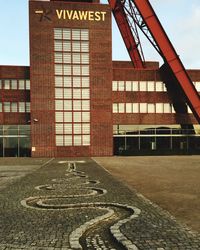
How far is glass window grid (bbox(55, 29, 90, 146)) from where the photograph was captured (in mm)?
48781

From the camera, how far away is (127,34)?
58188 mm

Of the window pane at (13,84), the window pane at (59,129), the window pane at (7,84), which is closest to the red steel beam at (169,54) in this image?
the window pane at (59,129)

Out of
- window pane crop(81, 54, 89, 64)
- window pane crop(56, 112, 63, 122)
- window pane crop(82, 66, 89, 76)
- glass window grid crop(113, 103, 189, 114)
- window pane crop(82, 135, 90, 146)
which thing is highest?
window pane crop(81, 54, 89, 64)

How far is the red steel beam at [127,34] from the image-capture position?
56694 mm

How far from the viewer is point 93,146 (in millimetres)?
49188

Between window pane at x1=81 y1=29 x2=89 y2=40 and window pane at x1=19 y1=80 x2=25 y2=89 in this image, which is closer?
window pane at x1=81 y1=29 x2=89 y2=40

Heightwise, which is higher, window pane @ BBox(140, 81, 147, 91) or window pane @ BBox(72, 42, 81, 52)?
window pane @ BBox(72, 42, 81, 52)

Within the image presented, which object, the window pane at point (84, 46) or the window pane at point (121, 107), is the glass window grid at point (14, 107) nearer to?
the window pane at point (84, 46)

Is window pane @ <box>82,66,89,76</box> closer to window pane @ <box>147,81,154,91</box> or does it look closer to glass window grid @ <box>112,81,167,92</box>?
glass window grid @ <box>112,81,167,92</box>

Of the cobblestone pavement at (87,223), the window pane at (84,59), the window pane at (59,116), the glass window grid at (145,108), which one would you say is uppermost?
the window pane at (84,59)

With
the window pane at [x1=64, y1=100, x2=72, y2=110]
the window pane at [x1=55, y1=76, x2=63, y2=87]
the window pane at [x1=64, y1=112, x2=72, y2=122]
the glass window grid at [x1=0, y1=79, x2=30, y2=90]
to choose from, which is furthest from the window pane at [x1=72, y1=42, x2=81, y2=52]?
the window pane at [x1=64, y1=112, x2=72, y2=122]

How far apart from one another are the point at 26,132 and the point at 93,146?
8.93m

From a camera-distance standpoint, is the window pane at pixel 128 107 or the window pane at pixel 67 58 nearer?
the window pane at pixel 67 58

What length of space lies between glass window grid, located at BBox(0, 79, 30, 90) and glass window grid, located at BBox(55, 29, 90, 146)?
184 inches
